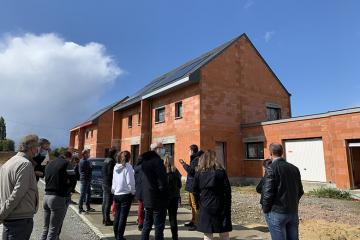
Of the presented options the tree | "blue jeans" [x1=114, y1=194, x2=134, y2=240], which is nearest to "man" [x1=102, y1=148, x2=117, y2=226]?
"blue jeans" [x1=114, y1=194, x2=134, y2=240]

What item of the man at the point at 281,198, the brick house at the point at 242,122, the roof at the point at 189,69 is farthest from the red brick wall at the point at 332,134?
the man at the point at 281,198

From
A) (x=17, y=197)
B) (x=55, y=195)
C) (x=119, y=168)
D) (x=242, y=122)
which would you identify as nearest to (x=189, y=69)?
(x=242, y=122)

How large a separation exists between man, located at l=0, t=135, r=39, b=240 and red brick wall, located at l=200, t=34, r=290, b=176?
44.0 ft

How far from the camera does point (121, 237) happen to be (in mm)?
5613

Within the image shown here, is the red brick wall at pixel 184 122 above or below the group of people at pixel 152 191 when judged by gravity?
above

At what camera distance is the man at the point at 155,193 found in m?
4.80

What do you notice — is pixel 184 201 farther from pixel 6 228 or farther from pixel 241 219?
pixel 6 228

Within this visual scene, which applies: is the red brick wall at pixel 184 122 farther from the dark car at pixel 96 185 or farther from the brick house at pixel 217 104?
the dark car at pixel 96 185

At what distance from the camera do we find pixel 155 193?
4.84 m

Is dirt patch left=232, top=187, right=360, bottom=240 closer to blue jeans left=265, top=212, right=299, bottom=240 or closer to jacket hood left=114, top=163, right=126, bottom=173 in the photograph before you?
blue jeans left=265, top=212, right=299, bottom=240

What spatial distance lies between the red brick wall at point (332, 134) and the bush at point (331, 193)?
34cm

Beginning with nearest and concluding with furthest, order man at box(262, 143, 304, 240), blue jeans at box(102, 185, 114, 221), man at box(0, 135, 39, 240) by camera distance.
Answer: man at box(0, 135, 39, 240) < man at box(262, 143, 304, 240) < blue jeans at box(102, 185, 114, 221)

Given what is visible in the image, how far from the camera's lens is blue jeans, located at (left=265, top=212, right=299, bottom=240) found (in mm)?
3998

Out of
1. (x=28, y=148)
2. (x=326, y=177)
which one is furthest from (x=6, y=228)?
(x=326, y=177)
